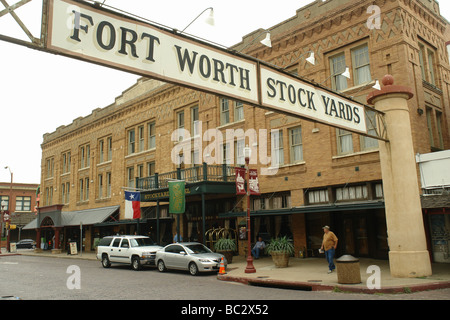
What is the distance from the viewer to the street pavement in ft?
35.9

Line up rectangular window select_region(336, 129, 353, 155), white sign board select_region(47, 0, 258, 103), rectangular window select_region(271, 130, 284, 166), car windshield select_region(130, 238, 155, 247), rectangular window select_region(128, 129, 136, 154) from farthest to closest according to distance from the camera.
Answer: rectangular window select_region(128, 129, 136, 154), rectangular window select_region(271, 130, 284, 166), car windshield select_region(130, 238, 155, 247), rectangular window select_region(336, 129, 353, 155), white sign board select_region(47, 0, 258, 103)

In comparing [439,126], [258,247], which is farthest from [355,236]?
[439,126]

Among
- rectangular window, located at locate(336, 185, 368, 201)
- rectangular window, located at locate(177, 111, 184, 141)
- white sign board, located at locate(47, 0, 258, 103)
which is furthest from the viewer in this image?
rectangular window, located at locate(177, 111, 184, 141)

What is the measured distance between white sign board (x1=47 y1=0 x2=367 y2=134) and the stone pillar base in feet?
20.5

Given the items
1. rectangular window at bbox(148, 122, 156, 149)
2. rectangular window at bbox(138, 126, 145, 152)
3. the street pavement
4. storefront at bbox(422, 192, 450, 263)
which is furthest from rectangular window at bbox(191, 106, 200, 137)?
storefront at bbox(422, 192, 450, 263)

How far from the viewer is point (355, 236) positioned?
61.3 ft

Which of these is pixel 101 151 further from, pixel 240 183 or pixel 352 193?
pixel 352 193

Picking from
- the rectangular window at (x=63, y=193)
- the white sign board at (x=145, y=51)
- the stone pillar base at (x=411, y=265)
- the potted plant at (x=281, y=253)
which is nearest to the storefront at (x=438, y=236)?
the stone pillar base at (x=411, y=265)

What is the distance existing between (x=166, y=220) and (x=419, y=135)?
1791 cm

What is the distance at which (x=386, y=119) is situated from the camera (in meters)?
13.9

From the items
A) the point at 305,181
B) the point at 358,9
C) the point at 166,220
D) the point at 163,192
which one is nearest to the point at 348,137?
the point at 305,181

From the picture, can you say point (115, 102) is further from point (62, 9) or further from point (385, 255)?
point (62, 9)

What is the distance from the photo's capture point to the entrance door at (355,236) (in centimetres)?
1834

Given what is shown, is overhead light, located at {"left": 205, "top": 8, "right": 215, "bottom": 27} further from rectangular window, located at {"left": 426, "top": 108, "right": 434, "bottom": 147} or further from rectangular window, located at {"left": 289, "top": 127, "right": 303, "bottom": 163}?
rectangular window, located at {"left": 426, "top": 108, "right": 434, "bottom": 147}
